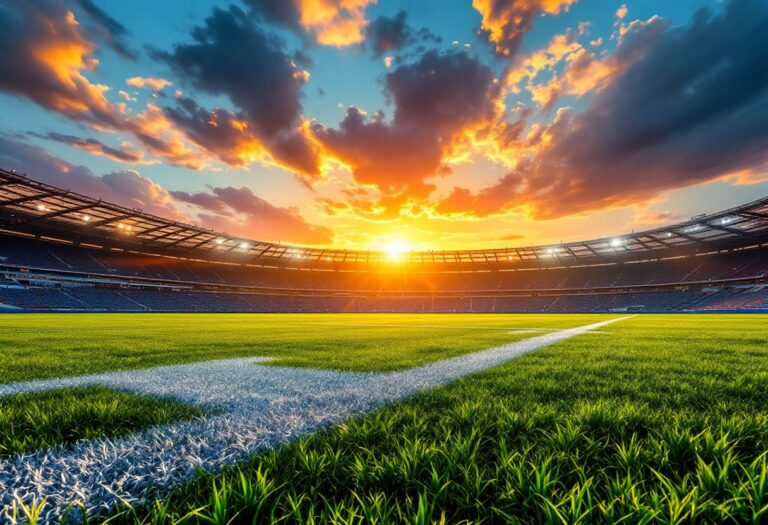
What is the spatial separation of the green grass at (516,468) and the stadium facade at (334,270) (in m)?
38.7

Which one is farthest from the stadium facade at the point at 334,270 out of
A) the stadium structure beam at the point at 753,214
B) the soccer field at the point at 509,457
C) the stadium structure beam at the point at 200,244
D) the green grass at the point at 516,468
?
the green grass at the point at 516,468

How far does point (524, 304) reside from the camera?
60656mm

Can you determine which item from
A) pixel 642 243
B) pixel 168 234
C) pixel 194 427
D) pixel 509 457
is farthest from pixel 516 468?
pixel 642 243

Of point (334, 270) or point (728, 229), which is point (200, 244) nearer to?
point (334, 270)

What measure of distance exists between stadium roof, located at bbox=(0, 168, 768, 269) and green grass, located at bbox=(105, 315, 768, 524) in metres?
38.7

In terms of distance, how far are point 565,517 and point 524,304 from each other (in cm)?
6505

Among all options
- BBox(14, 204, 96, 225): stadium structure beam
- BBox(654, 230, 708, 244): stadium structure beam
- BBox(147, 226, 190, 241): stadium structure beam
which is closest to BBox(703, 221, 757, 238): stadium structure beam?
BBox(654, 230, 708, 244): stadium structure beam

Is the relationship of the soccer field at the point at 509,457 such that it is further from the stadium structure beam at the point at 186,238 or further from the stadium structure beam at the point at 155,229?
the stadium structure beam at the point at 186,238

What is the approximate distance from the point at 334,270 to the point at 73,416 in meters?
73.5

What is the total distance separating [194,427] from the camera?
109 inches

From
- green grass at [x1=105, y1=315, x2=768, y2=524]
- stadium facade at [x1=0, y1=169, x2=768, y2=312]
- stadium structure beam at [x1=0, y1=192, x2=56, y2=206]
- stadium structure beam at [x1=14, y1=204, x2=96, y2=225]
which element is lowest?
green grass at [x1=105, y1=315, x2=768, y2=524]

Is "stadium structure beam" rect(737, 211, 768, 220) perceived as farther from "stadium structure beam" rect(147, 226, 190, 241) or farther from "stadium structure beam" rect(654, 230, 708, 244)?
"stadium structure beam" rect(147, 226, 190, 241)

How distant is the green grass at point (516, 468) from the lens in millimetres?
1386

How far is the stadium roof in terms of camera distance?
33.2 metres
